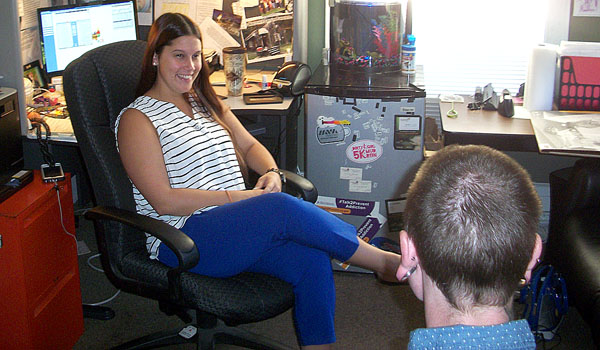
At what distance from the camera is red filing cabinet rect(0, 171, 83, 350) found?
1808 mm

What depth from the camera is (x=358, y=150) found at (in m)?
2.50

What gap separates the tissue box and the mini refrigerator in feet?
1.77

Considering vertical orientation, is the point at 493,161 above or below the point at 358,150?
above

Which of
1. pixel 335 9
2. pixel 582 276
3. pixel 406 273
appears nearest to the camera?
pixel 406 273

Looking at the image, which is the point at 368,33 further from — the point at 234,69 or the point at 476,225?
the point at 476,225

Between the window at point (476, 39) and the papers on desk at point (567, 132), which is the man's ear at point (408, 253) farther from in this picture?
the window at point (476, 39)

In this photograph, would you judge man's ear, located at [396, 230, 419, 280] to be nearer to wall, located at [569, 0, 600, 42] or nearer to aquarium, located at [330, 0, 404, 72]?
aquarium, located at [330, 0, 404, 72]

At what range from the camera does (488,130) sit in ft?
7.47

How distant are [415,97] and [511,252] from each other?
5.18ft

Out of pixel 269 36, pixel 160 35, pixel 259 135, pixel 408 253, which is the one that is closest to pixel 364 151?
pixel 259 135

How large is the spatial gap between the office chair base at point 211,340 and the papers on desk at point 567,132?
3.41 feet

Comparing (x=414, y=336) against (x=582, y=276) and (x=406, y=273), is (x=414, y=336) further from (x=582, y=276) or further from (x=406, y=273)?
(x=582, y=276)

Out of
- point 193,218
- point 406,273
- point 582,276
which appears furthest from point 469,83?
point 406,273

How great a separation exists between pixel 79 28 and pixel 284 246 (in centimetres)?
130
